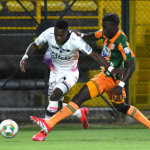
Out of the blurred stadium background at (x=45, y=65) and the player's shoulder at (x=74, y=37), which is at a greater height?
the player's shoulder at (x=74, y=37)

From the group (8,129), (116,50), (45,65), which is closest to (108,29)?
(116,50)

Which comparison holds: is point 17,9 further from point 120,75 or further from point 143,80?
point 120,75

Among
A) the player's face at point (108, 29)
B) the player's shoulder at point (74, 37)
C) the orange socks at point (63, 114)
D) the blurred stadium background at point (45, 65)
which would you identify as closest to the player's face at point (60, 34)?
the player's shoulder at point (74, 37)

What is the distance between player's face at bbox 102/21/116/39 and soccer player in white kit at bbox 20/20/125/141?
0.32 m

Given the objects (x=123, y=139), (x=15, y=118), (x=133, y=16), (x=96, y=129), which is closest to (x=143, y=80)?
(x=133, y=16)

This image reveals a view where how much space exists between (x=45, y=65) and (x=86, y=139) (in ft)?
7.93

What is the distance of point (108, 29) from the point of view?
6.02 meters

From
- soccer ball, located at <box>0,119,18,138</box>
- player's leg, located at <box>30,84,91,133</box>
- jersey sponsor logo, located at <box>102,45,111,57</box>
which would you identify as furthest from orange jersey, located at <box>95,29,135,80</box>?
soccer ball, located at <box>0,119,18,138</box>

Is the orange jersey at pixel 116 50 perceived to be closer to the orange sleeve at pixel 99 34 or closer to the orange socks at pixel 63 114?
the orange sleeve at pixel 99 34

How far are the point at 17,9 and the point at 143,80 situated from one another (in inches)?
142

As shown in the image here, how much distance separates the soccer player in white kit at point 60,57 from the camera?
19.8ft

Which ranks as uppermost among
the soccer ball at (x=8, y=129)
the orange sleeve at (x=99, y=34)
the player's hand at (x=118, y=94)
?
the orange sleeve at (x=99, y=34)

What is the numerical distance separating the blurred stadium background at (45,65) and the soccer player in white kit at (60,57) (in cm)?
164

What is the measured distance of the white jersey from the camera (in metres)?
6.30
